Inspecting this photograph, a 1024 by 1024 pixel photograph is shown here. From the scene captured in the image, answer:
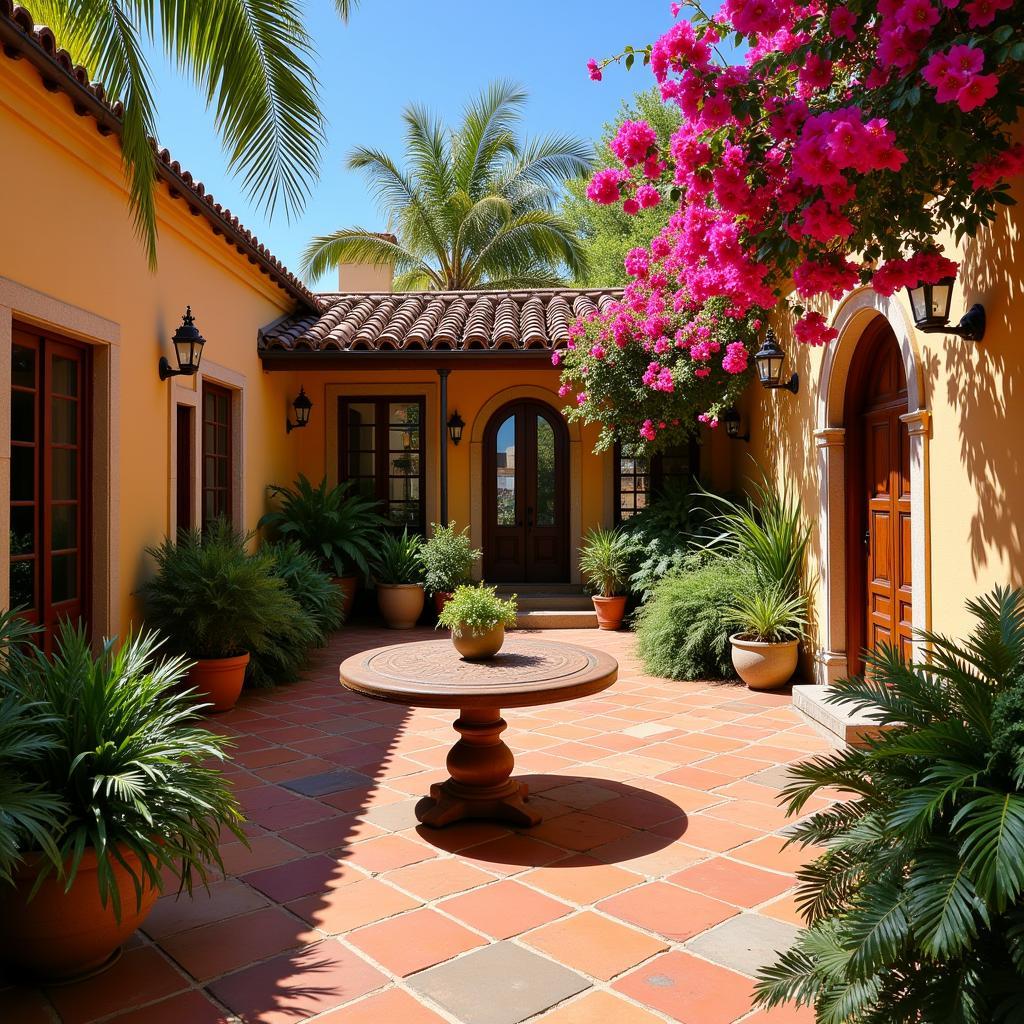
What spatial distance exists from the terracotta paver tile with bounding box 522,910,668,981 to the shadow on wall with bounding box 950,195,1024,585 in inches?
93.2

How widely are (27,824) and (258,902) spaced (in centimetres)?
117

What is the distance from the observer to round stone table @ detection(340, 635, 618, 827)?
146 inches

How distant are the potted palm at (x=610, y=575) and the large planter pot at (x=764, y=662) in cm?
287

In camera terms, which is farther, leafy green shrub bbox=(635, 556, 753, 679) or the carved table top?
leafy green shrub bbox=(635, 556, 753, 679)

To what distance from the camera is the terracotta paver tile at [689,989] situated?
2523mm

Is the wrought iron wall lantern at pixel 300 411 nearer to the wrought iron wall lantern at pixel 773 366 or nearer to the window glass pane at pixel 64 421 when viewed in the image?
the window glass pane at pixel 64 421

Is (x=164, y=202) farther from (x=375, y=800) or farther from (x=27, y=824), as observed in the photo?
(x=27, y=824)

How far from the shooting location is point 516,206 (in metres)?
17.7

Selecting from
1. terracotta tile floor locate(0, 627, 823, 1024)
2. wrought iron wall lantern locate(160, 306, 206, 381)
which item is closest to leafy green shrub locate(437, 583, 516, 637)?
terracotta tile floor locate(0, 627, 823, 1024)

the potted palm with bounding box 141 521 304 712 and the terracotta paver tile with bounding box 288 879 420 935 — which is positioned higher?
the potted palm with bounding box 141 521 304 712

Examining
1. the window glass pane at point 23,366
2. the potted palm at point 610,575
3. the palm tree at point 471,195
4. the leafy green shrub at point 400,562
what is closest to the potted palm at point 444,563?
the leafy green shrub at point 400,562

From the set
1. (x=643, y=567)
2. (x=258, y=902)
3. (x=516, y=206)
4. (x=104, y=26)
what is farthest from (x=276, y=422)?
(x=516, y=206)

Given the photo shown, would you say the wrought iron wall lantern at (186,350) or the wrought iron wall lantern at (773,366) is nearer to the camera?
the wrought iron wall lantern at (186,350)

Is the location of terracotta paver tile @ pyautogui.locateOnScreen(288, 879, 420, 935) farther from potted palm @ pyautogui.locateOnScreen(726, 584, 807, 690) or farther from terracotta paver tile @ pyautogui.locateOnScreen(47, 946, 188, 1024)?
potted palm @ pyautogui.locateOnScreen(726, 584, 807, 690)
